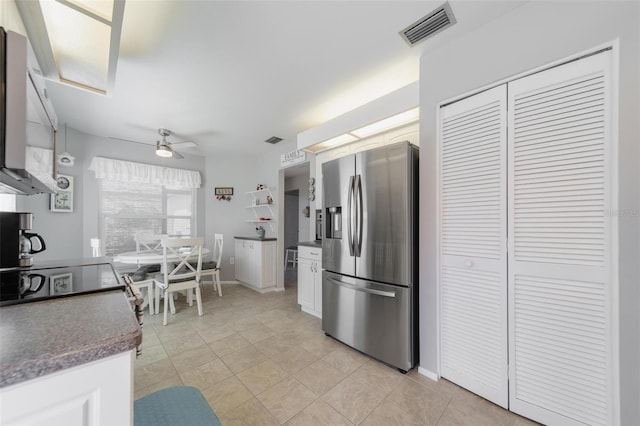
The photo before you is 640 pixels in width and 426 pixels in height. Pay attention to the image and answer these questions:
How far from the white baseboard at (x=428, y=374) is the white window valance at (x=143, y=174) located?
14.6ft

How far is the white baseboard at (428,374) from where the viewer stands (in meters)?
1.78

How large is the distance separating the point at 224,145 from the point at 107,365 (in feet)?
13.4

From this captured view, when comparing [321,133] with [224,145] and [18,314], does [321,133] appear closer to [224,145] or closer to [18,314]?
[224,145]

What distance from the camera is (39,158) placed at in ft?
3.34

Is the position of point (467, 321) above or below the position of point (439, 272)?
below

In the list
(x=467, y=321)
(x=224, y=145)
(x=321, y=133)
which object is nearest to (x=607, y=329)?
(x=467, y=321)

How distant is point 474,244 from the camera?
1.66 metres

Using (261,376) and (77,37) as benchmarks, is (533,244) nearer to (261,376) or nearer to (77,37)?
(261,376)

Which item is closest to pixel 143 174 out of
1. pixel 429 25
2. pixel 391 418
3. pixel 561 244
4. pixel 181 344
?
pixel 181 344

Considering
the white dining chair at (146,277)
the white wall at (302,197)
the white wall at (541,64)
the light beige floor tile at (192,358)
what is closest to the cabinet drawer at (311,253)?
the white wall at (541,64)

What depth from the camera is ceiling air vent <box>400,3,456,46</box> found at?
152 centimetres

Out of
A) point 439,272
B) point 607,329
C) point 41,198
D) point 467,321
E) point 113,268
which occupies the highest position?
point 41,198

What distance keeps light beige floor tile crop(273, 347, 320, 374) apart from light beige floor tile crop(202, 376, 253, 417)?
37cm

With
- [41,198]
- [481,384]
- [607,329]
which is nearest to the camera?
[607,329]
